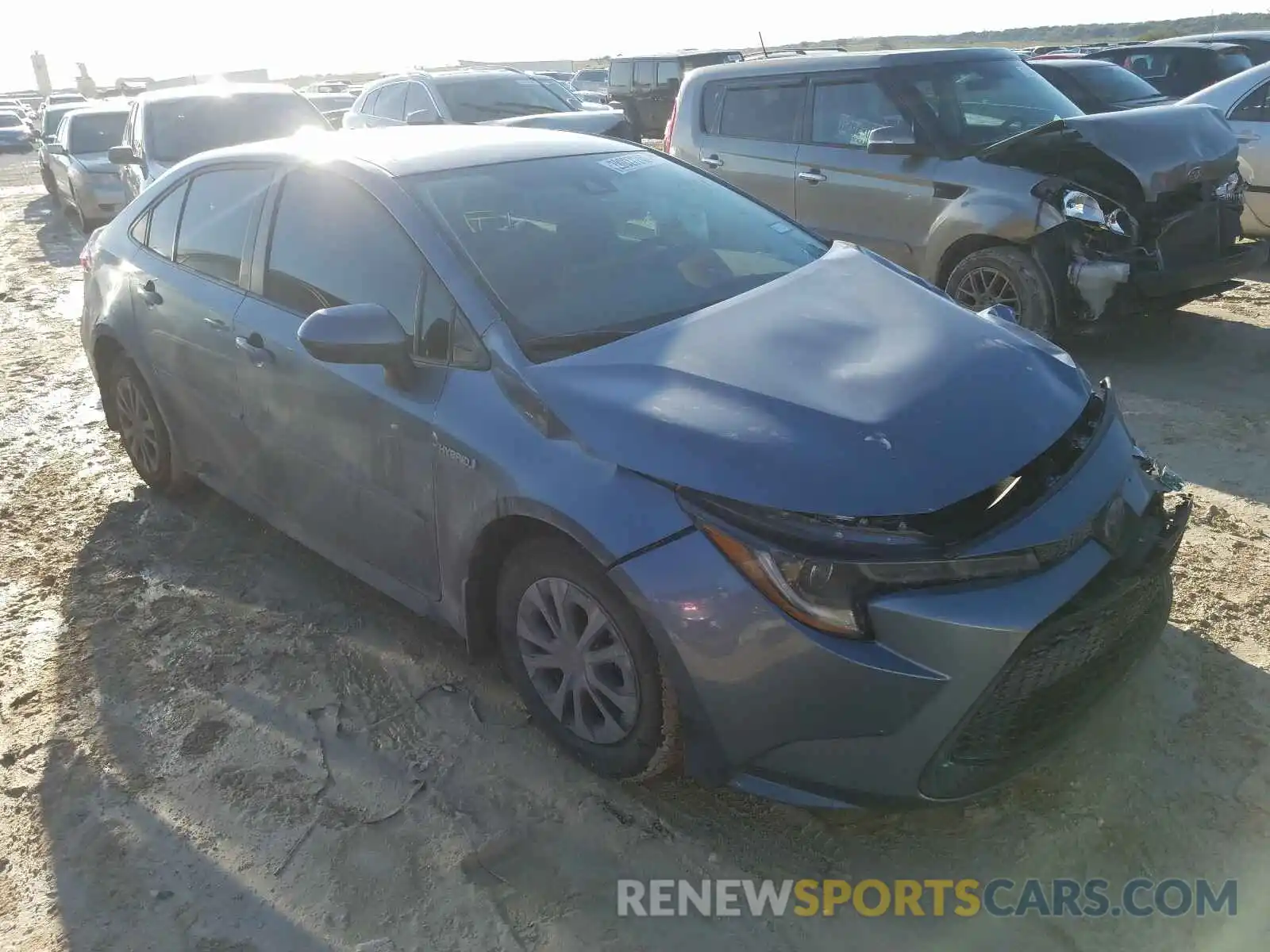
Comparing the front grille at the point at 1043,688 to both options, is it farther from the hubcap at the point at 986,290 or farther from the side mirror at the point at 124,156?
the side mirror at the point at 124,156

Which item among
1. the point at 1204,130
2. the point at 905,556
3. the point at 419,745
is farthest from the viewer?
the point at 1204,130

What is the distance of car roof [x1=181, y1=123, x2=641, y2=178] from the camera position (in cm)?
335

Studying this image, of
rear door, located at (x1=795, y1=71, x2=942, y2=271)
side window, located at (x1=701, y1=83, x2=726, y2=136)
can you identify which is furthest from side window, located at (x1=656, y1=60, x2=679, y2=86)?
rear door, located at (x1=795, y1=71, x2=942, y2=271)

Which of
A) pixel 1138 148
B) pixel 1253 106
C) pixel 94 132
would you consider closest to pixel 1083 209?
pixel 1138 148

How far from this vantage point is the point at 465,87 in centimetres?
1158

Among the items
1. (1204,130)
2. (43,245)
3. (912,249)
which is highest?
(1204,130)

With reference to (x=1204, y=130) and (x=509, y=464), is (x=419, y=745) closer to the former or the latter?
(x=509, y=464)

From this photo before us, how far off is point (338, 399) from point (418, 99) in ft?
31.2

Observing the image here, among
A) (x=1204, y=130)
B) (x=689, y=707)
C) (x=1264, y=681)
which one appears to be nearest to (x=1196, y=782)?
(x=1264, y=681)

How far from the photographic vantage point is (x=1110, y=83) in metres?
8.16

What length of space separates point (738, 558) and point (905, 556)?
36 cm

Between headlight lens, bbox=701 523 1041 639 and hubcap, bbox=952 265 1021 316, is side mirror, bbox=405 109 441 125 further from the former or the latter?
headlight lens, bbox=701 523 1041 639

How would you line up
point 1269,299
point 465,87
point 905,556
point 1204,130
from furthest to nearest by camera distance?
point 465,87, point 1269,299, point 1204,130, point 905,556

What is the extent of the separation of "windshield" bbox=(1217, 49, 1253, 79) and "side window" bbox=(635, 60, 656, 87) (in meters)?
10.5
